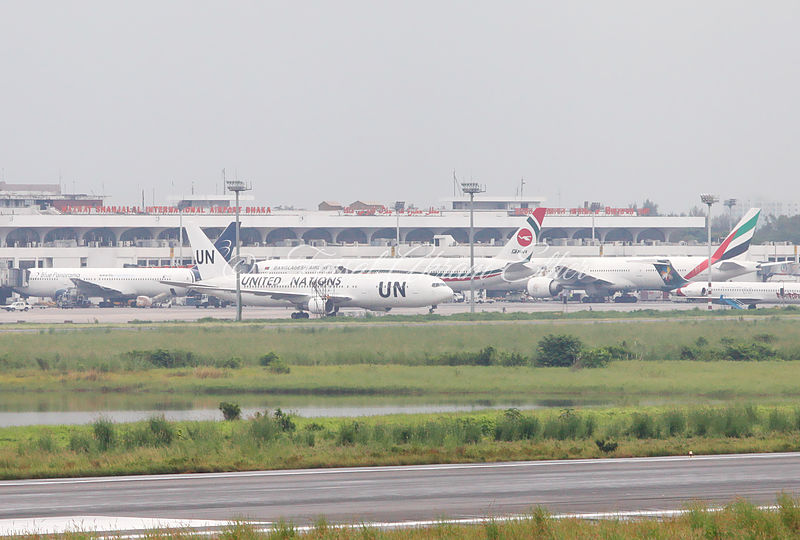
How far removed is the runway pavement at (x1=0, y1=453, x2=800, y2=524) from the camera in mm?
19141

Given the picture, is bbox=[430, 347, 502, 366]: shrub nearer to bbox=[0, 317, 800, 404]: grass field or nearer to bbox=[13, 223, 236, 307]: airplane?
bbox=[0, 317, 800, 404]: grass field

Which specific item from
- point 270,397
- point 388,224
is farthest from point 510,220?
point 270,397

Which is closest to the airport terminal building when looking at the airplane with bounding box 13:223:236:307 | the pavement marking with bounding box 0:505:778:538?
the airplane with bounding box 13:223:236:307

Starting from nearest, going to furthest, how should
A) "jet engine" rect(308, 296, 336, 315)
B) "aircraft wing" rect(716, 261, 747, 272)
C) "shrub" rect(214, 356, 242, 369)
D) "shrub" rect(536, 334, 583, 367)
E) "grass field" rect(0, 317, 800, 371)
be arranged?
"shrub" rect(536, 334, 583, 367), "shrub" rect(214, 356, 242, 369), "grass field" rect(0, 317, 800, 371), "jet engine" rect(308, 296, 336, 315), "aircraft wing" rect(716, 261, 747, 272)

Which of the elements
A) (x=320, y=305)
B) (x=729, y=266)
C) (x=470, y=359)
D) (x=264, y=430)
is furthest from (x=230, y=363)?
(x=729, y=266)

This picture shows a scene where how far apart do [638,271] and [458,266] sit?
2342cm

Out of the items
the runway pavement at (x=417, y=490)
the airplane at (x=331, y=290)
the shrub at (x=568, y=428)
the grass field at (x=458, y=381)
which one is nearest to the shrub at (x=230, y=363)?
the grass field at (x=458, y=381)

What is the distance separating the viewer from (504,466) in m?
25.0

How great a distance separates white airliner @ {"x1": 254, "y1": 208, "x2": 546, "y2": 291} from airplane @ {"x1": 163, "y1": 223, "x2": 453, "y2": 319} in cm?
805

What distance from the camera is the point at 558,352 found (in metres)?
50.2

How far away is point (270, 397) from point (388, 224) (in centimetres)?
11561

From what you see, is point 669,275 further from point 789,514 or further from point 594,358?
point 789,514

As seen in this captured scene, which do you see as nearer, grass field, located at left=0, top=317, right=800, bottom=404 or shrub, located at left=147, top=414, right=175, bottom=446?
shrub, located at left=147, top=414, right=175, bottom=446

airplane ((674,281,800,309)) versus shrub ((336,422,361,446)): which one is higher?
shrub ((336,422,361,446))
